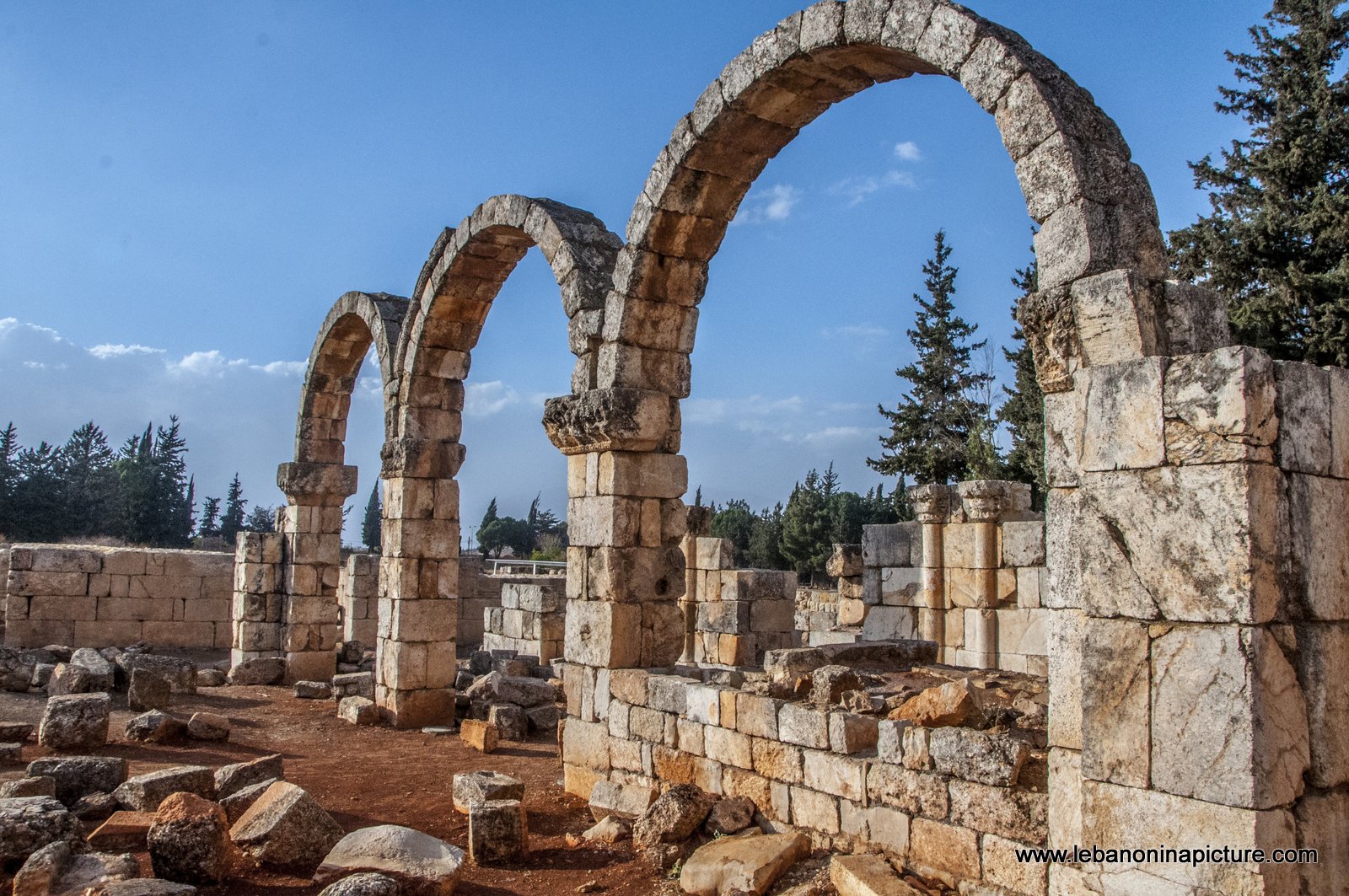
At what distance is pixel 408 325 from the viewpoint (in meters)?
11.6

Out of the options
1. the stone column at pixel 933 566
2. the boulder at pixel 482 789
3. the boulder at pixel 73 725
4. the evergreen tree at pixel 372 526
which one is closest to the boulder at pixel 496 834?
the boulder at pixel 482 789

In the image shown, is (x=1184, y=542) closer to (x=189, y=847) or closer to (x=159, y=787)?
(x=189, y=847)

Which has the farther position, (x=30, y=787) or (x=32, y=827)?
(x=30, y=787)

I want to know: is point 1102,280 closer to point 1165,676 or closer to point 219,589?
point 1165,676

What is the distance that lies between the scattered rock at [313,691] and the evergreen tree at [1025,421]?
50.2 ft

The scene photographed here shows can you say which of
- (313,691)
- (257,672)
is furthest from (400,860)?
(257,672)

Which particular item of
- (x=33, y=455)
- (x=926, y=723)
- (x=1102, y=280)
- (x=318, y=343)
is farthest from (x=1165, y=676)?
(x=33, y=455)

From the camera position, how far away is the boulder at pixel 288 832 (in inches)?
228

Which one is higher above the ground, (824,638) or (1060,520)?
(1060,520)

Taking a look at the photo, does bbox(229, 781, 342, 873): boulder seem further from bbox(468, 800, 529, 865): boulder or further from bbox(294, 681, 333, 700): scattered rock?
bbox(294, 681, 333, 700): scattered rock

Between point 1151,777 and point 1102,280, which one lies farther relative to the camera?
point 1102,280

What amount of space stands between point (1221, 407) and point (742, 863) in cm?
340

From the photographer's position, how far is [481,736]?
9.76m

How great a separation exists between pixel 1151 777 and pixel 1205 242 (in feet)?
56.0
